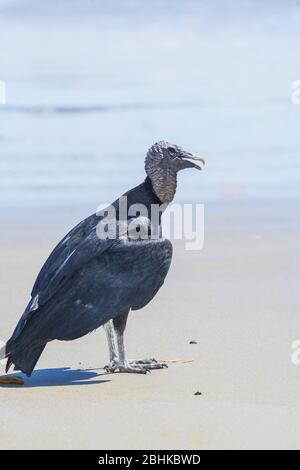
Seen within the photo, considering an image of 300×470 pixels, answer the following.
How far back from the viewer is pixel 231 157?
1939cm

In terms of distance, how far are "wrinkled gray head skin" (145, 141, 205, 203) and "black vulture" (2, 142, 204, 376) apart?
0.66 ft

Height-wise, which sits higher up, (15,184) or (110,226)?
(15,184)

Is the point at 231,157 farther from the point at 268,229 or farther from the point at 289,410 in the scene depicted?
the point at 289,410

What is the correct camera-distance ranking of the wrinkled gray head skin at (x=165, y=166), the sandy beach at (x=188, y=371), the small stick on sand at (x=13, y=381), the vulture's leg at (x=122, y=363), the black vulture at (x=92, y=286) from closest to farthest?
1. the sandy beach at (x=188, y=371)
2. the black vulture at (x=92, y=286)
3. the small stick on sand at (x=13, y=381)
4. the vulture's leg at (x=122, y=363)
5. the wrinkled gray head skin at (x=165, y=166)

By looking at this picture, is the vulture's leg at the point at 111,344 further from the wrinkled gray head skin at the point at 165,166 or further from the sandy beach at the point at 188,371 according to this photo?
the wrinkled gray head skin at the point at 165,166

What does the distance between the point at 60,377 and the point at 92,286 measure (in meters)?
0.58

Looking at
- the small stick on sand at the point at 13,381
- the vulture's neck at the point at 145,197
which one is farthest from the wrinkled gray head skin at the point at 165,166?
the small stick on sand at the point at 13,381

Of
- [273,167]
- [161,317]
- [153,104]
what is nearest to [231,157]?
[273,167]

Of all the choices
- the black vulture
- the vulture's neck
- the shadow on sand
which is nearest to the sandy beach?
the shadow on sand

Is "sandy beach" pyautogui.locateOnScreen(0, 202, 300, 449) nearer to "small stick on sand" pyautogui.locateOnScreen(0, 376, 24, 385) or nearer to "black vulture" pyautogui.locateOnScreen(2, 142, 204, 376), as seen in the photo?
"small stick on sand" pyautogui.locateOnScreen(0, 376, 24, 385)

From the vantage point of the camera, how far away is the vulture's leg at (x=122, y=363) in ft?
27.8

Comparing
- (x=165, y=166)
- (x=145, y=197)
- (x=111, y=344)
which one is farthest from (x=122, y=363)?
(x=165, y=166)

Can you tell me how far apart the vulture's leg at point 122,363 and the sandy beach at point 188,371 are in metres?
0.06
